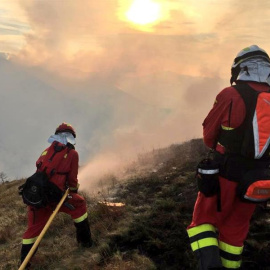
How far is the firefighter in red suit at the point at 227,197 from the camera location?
330 centimetres

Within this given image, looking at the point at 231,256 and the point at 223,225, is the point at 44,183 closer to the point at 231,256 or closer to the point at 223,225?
the point at 223,225

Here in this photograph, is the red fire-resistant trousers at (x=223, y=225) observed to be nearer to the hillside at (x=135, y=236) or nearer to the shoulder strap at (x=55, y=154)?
the hillside at (x=135, y=236)

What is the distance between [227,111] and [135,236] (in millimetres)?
3437

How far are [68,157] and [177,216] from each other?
2658 mm

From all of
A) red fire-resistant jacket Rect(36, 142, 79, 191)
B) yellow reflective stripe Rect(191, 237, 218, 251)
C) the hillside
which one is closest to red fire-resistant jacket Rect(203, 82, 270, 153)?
yellow reflective stripe Rect(191, 237, 218, 251)

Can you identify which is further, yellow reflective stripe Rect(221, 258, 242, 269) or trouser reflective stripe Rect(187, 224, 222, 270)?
yellow reflective stripe Rect(221, 258, 242, 269)

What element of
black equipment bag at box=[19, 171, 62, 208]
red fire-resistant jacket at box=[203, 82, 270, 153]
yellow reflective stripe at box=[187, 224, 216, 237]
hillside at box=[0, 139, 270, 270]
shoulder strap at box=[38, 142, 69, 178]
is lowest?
hillside at box=[0, 139, 270, 270]

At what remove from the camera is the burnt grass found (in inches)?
191

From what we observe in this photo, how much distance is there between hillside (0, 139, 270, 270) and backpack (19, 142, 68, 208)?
49.5 inches

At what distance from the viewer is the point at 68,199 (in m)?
5.57

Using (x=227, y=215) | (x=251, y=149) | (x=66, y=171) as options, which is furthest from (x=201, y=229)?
(x=66, y=171)

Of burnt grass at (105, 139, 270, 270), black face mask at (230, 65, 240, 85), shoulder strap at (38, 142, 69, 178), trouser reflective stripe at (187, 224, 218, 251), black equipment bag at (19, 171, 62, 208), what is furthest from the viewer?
shoulder strap at (38, 142, 69, 178)

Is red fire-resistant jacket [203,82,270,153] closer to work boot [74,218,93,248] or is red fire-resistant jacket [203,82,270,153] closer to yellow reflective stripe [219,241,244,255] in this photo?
yellow reflective stripe [219,241,244,255]

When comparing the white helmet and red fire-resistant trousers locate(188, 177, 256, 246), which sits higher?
the white helmet
